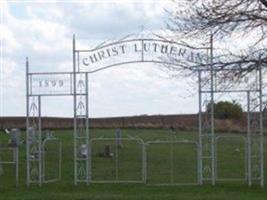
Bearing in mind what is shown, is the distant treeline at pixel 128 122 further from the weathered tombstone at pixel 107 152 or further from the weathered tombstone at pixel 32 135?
the weathered tombstone at pixel 32 135

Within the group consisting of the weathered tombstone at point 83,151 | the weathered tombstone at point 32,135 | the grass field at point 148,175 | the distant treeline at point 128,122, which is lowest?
the grass field at point 148,175

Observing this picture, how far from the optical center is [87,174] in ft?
94.1

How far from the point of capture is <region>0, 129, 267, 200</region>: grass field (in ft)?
81.4

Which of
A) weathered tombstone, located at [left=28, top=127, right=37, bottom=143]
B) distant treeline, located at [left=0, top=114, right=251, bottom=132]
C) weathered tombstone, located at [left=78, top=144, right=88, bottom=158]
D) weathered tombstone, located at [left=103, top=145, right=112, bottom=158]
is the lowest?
weathered tombstone, located at [left=103, top=145, right=112, bottom=158]

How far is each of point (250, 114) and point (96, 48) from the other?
17.6ft

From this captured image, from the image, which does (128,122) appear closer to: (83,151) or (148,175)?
(148,175)

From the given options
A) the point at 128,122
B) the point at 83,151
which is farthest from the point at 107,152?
the point at 128,122

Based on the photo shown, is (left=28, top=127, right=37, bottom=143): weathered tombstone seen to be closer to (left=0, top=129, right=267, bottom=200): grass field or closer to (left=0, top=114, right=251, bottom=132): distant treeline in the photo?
(left=0, top=129, right=267, bottom=200): grass field

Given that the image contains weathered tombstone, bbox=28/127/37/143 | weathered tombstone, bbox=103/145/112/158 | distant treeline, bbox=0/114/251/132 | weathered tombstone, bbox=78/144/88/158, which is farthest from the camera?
distant treeline, bbox=0/114/251/132

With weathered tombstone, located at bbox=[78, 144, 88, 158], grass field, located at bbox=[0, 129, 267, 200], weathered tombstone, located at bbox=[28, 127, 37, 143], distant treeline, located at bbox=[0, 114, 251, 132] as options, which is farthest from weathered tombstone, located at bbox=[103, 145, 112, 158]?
distant treeline, located at bbox=[0, 114, 251, 132]

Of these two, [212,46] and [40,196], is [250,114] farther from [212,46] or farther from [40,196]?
[40,196]

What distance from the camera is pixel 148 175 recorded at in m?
35.0

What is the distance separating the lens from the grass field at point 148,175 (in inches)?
977

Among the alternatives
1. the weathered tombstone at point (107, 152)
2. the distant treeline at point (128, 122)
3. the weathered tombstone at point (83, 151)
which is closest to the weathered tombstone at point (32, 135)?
the weathered tombstone at point (83, 151)
